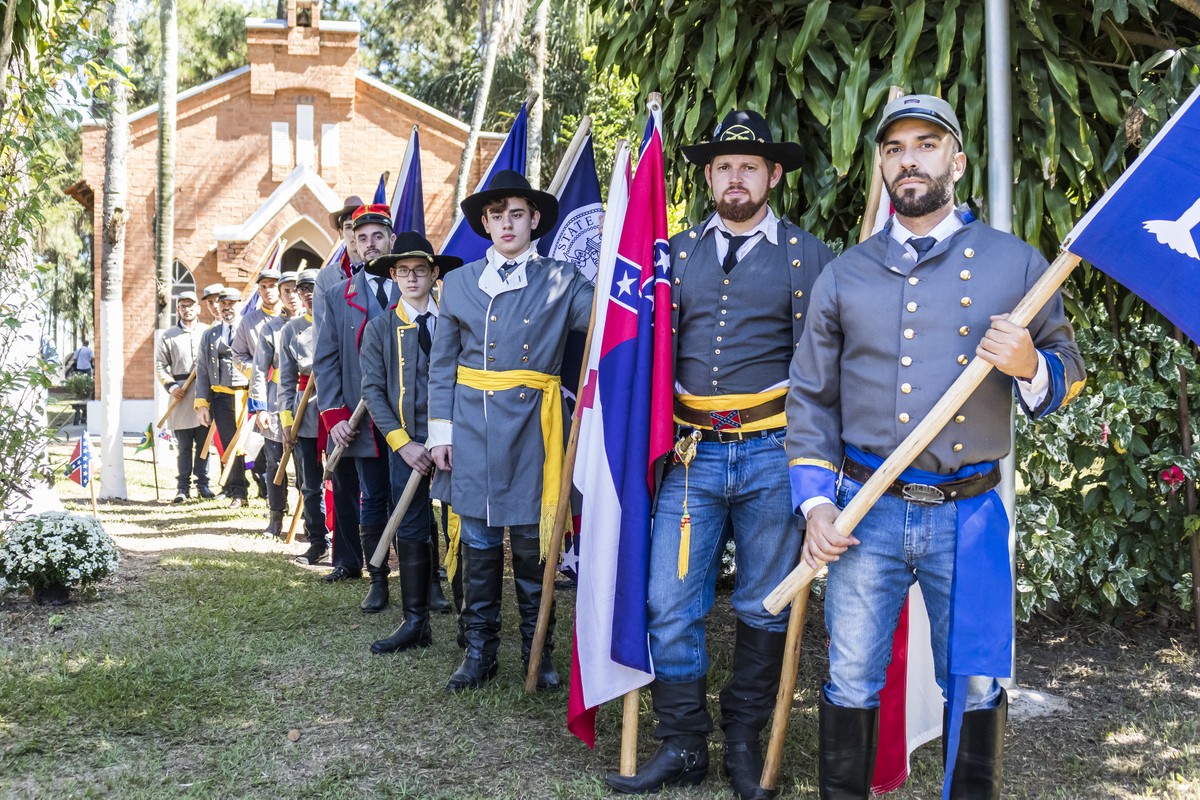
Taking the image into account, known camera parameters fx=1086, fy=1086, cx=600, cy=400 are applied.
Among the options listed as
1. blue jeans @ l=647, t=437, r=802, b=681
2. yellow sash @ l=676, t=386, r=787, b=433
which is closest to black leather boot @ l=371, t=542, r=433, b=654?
blue jeans @ l=647, t=437, r=802, b=681

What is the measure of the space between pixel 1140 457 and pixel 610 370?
305cm

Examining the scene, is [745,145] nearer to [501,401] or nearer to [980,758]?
[501,401]

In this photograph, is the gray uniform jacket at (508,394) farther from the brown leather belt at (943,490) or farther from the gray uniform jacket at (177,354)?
the gray uniform jacket at (177,354)

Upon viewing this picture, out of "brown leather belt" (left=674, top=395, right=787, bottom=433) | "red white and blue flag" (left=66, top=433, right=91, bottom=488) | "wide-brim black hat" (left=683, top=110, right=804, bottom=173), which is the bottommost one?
"red white and blue flag" (left=66, top=433, right=91, bottom=488)

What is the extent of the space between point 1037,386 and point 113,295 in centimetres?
1202

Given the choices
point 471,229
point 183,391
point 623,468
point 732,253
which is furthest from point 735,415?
point 183,391

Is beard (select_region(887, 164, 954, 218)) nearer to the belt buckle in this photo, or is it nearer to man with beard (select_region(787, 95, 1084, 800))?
man with beard (select_region(787, 95, 1084, 800))

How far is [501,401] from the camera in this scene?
15.9ft

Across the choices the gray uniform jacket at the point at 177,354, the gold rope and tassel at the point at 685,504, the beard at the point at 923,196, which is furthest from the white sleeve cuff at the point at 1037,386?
the gray uniform jacket at the point at 177,354

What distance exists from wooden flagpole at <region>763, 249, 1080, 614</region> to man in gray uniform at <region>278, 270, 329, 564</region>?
5.73m

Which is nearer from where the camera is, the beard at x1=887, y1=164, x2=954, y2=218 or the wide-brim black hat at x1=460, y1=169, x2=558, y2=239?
the beard at x1=887, y1=164, x2=954, y2=218

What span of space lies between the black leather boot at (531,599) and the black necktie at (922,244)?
236cm

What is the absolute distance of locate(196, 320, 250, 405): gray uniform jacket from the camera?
35.8 ft

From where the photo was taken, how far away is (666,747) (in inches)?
155
